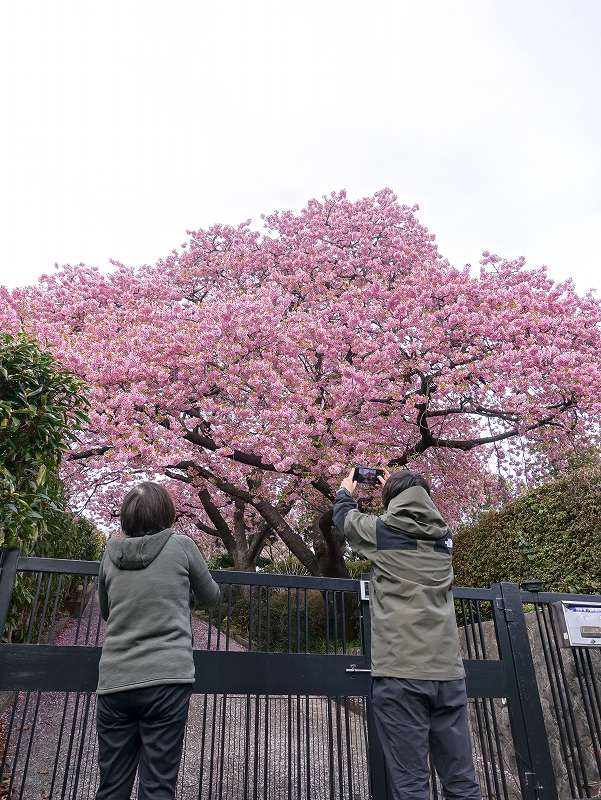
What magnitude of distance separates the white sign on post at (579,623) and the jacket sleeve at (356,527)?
1875mm

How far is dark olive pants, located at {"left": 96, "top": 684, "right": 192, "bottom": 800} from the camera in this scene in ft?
6.14

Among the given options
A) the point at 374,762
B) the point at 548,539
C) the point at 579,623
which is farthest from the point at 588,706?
the point at 548,539

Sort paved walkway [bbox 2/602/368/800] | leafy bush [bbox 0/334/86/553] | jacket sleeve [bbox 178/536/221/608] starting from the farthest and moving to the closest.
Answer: leafy bush [bbox 0/334/86/553] < paved walkway [bbox 2/602/368/800] < jacket sleeve [bbox 178/536/221/608]

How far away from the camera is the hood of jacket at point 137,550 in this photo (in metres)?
2.06

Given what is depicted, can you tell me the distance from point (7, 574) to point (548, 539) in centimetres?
634

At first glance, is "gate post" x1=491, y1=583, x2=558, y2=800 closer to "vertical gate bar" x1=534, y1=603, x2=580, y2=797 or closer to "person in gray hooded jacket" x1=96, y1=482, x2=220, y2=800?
"vertical gate bar" x1=534, y1=603, x2=580, y2=797

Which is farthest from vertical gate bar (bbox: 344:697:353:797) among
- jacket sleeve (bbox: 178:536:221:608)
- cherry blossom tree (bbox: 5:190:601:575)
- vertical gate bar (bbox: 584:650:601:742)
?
cherry blossom tree (bbox: 5:190:601:575)

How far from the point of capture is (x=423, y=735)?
81.7 inches

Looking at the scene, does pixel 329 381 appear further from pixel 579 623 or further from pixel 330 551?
pixel 579 623

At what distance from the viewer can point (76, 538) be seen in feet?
26.5

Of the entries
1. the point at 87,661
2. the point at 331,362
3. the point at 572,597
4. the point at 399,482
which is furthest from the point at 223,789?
the point at 331,362

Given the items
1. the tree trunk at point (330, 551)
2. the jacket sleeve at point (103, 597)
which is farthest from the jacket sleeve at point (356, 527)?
the tree trunk at point (330, 551)

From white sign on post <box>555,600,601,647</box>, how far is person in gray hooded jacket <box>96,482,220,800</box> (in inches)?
98.3

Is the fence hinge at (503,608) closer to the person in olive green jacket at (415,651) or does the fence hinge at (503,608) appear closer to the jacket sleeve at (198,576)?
the person in olive green jacket at (415,651)
